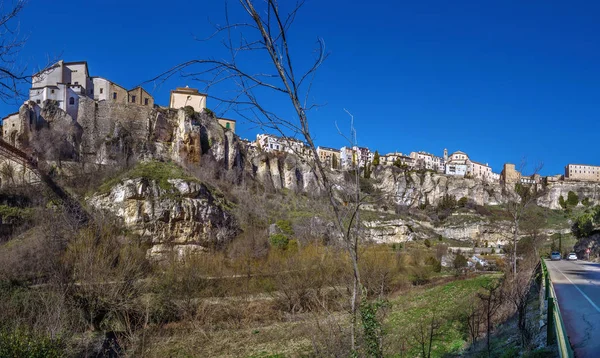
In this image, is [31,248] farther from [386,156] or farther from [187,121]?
[386,156]

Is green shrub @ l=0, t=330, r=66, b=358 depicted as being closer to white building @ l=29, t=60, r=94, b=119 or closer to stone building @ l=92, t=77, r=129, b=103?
white building @ l=29, t=60, r=94, b=119

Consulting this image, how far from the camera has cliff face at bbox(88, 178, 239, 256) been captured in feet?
92.9

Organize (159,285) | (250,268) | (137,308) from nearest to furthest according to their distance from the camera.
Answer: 1. (137,308)
2. (159,285)
3. (250,268)

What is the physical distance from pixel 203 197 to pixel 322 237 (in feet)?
32.7

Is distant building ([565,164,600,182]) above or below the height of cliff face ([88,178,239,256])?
above

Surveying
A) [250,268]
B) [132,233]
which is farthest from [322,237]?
[132,233]

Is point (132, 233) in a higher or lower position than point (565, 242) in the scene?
higher

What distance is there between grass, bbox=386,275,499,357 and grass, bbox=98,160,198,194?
18421mm

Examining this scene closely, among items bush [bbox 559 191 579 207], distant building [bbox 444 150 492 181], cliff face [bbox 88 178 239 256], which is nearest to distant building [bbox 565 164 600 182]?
distant building [bbox 444 150 492 181]

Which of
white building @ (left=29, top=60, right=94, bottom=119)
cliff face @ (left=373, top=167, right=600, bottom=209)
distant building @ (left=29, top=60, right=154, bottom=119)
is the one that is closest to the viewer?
white building @ (left=29, top=60, right=94, bottom=119)

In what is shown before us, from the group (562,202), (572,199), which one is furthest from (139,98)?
(572,199)

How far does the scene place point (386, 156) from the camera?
108m

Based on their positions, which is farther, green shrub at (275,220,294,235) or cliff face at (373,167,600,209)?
cliff face at (373,167,600,209)

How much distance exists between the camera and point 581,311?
7.80 metres
